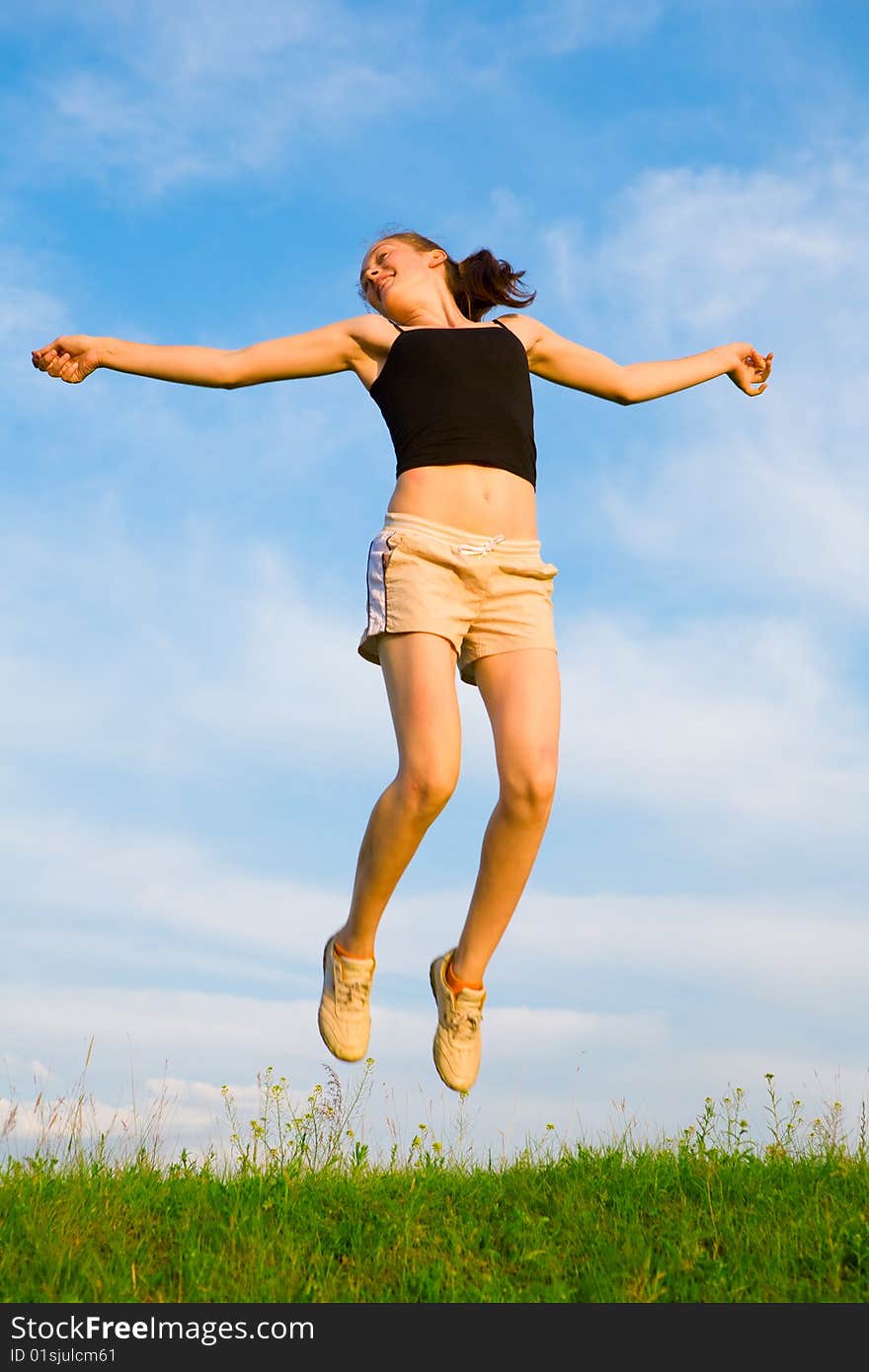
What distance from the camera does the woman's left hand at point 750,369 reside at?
6.85 metres

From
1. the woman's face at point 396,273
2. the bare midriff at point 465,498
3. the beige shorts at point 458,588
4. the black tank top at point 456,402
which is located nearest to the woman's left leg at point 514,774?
the beige shorts at point 458,588

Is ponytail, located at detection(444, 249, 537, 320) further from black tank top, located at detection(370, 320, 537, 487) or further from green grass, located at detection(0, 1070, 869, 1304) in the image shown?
green grass, located at detection(0, 1070, 869, 1304)

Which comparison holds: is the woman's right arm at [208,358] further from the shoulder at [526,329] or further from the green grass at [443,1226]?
the green grass at [443,1226]

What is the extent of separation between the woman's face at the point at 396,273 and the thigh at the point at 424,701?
1723 mm

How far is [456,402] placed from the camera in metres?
5.72

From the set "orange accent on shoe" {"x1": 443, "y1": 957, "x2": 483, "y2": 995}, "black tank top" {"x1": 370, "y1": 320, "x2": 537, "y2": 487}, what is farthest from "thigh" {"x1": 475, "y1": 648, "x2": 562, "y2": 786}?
"orange accent on shoe" {"x1": 443, "y1": 957, "x2": 483, "y2": 995}

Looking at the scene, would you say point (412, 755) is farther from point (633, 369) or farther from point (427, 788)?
point (633, 369)

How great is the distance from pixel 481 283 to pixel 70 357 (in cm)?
194

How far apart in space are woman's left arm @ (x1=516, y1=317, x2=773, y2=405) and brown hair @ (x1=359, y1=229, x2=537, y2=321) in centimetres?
18

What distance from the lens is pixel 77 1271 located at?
216 inches

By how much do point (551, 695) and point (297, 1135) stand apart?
2916 millimetres

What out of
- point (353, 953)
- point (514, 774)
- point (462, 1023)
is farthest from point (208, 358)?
point (462, 1023)
